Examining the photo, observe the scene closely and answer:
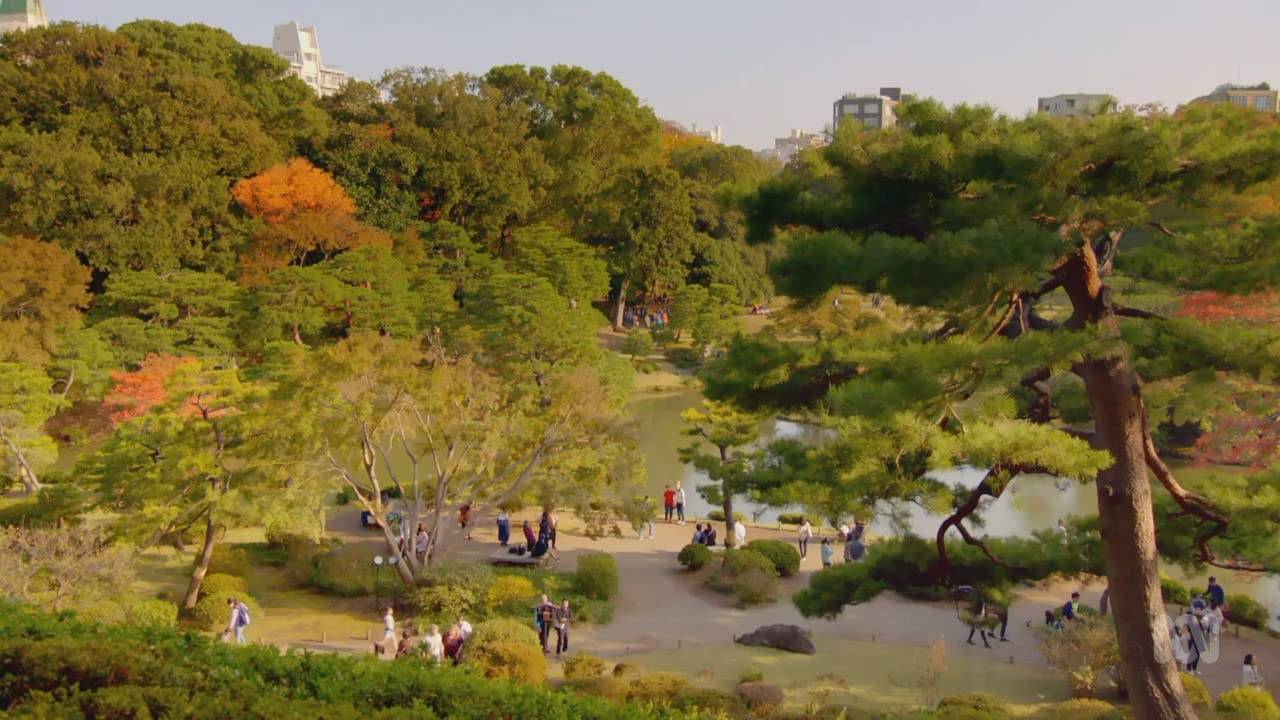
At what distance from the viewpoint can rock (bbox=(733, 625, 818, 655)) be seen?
472 inches

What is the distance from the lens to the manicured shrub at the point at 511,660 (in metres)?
10.2

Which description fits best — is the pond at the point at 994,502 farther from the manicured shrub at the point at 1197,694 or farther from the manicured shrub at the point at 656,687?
the manicured shrub at the point at 656,687

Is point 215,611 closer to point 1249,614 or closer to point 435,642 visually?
point 435,642

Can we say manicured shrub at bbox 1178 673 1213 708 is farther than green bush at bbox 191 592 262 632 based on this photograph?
No

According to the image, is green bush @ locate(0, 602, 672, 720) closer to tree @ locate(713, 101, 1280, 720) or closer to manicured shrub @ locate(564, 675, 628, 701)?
tree @ locate(713, 101, 1280, 720)

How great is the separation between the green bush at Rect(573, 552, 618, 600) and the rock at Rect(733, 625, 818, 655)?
2144 mm

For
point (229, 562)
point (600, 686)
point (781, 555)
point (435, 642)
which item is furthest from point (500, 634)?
point (781, 555)

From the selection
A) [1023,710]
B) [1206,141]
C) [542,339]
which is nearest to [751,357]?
[1206,141]

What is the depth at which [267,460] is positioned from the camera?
41.2 ft

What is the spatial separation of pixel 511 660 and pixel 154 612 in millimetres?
4049

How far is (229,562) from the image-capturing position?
538 inches

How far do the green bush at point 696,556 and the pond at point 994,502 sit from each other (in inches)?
63.5

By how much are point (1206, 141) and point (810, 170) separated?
241 cm

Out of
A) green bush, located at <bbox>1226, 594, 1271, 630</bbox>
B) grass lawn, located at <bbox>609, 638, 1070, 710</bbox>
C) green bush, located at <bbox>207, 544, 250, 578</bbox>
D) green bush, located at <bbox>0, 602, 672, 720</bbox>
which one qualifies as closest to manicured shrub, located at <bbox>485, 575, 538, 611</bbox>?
grass lawn, located at <bbox>609, 638, 1070, 710</bbox>
